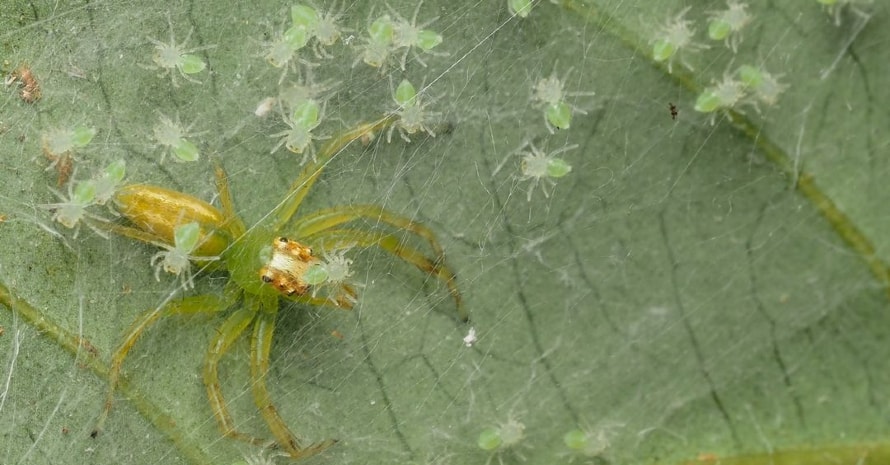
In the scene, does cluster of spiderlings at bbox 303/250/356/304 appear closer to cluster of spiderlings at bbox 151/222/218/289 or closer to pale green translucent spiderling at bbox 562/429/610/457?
cluster of spiderlings at bbox 151/222/218/289

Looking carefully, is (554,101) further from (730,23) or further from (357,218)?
(357,218)

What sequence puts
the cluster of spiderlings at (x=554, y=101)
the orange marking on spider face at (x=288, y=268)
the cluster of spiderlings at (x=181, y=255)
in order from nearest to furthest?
1. the cluster of spiderlings at (x=181, y=255)
2. the orange marking on spider face at (x=288, y=268)
3. the cluster of spiderlings at (x=554, y=101)

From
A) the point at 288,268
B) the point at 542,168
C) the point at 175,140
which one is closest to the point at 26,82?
the point at 175,140

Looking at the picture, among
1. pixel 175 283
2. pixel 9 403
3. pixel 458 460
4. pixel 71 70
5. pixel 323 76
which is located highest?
pixel 323 76

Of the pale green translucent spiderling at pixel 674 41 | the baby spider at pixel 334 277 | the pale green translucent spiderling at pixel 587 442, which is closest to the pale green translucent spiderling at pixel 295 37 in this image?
the baby spider at pixel 334 277

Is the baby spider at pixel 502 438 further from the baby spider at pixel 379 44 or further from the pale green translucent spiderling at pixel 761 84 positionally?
the pale green translucent spiderling at pixel 761 84

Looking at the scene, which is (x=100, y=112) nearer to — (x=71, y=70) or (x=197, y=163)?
(x=71, y=70)

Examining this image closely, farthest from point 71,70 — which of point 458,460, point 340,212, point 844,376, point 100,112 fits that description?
point 844,376
